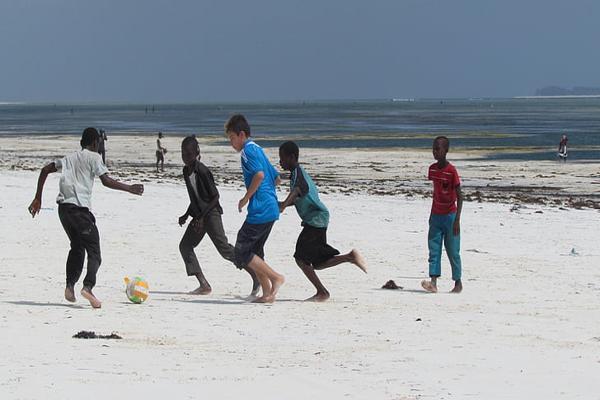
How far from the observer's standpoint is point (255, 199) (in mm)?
9789

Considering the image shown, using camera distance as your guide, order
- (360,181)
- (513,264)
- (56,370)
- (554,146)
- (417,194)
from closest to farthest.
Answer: (56,370) → (513,264) → (417,194) → (360,181) → (554,146)

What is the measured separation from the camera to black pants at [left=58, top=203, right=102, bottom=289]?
30.7 feet

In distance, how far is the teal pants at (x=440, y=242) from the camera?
35.9 ft

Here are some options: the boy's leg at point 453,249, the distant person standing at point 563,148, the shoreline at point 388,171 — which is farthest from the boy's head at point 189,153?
the distant person standing at point 563,148

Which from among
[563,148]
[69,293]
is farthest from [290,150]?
[563,148]

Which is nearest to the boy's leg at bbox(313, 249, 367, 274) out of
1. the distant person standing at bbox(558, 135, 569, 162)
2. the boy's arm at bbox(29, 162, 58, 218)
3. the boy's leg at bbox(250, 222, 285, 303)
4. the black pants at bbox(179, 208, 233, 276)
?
the boy's leg at bbox(250, 222, 285, 303)

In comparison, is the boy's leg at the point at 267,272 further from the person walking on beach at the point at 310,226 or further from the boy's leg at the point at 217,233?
the boy's leg at the point at 217,233

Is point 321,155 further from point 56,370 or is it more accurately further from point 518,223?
point 56,370

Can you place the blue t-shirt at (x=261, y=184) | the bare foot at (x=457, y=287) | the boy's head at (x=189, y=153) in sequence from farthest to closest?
the bare foot at (x=457, y=287) → the boy's head at (x=189, y=153) → the blue t-shirt at (x=261, y=184)

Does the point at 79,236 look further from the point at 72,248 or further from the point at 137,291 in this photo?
the point at 137,291

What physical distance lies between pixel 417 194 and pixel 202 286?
15010mm

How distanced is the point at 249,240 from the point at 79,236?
144 centimetres

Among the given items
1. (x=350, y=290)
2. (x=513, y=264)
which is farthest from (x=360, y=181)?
(x=350, y=290)

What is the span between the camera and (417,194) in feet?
83.1
